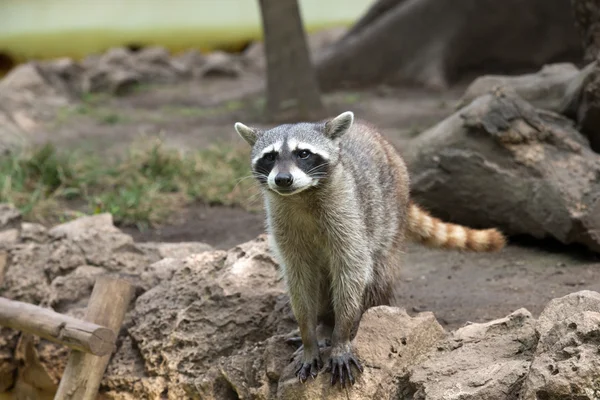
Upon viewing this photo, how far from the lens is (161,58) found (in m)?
15.2

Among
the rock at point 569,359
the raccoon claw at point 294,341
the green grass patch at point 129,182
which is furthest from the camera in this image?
the green grass patch at point 129,182

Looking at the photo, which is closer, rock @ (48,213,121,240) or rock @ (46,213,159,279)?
rock @ (46,213,159,279)

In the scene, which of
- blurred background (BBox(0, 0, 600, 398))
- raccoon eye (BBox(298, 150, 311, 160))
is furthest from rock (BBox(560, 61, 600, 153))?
raccoon eye (BBox(298, 150, 311, 160))

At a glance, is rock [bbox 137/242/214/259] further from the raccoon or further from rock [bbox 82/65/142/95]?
rock [bbox 82/65/142/95]

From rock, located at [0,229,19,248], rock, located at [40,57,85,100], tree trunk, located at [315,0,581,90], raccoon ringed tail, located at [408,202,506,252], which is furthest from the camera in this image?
rock, located at [40,57,85,100]

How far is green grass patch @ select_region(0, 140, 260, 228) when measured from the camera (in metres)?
7.66

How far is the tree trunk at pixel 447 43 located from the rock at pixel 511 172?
5.79 meters

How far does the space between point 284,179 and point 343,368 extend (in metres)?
0.92

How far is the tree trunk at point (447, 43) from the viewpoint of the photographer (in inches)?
470

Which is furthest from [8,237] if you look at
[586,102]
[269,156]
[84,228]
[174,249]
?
[586,102]

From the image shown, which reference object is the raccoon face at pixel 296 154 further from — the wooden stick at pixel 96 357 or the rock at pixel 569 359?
the wooden stick at pixel 96 357

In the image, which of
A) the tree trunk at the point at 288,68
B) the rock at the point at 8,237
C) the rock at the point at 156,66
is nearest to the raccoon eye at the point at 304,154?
the rock at the point at 8,237

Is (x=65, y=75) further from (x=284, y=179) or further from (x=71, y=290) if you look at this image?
(x=284, y=179)

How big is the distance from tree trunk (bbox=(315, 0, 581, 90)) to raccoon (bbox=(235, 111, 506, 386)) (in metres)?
7.84
